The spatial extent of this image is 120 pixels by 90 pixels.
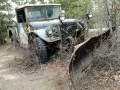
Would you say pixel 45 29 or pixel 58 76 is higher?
pixel 45 29

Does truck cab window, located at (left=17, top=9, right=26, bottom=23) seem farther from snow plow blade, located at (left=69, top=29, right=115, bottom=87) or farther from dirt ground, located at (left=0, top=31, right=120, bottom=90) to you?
snow plow blade, located at (left=69, top=29, right=115, bottom=87)

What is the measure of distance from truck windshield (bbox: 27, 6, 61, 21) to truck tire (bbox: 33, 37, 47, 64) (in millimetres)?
1398

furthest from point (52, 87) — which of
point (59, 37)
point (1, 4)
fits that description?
point (1, 4)

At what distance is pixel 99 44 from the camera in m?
→ 4.40

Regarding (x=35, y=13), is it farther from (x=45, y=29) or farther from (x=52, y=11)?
(x=45, y=29)

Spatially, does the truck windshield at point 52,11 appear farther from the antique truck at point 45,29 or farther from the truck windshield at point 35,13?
the truck windshield at point 35,13

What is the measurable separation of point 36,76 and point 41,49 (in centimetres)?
95

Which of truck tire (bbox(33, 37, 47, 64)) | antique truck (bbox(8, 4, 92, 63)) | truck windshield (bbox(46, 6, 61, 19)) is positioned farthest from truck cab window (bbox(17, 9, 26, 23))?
truck tire (bbox(33, 37, 47, 64))

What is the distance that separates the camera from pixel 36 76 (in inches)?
196

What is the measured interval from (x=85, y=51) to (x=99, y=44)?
1.48 feet

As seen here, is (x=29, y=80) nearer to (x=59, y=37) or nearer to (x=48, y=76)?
(x=48, y=76)

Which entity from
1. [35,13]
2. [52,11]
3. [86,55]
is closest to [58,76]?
[86,55]

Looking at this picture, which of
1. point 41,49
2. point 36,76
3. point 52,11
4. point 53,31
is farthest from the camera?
point 52,11

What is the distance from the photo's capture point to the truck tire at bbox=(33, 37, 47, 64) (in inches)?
222
